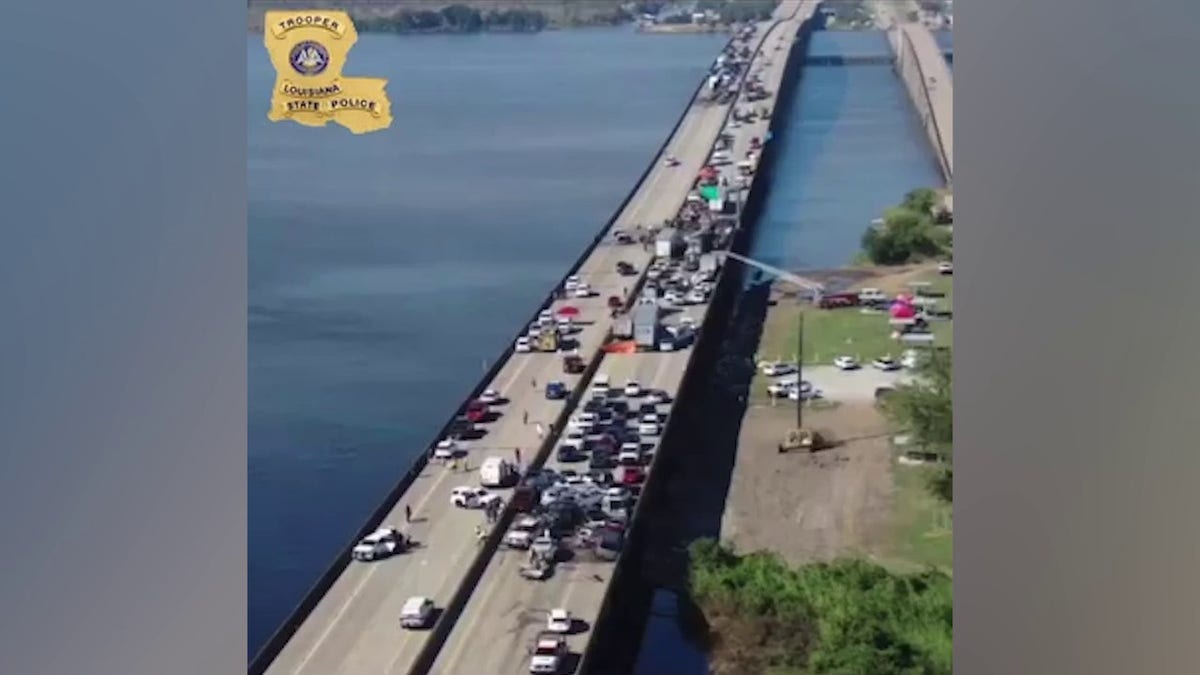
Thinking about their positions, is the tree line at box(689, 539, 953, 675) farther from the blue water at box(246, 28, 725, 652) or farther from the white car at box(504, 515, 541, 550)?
the blue water at box(246, 28, 725, 652)

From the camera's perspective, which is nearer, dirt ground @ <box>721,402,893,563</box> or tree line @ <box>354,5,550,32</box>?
dirt ground @ <box>721,402,893,563</box>

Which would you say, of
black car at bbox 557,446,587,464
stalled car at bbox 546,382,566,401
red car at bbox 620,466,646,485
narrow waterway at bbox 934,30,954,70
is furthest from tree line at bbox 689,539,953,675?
narrow waterway at bbox 934,30,954,70

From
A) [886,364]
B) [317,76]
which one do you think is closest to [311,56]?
[317,76]

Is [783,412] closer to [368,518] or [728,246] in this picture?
[728,246]

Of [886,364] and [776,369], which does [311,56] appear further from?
[886,364]

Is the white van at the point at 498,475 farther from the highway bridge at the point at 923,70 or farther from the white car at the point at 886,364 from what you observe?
the highway bridge at the point at 923,70

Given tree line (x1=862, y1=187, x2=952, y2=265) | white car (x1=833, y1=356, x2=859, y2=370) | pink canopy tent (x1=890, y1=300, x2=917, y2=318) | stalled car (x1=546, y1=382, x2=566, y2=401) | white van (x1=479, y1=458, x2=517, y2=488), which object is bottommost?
white van (x1=479, y1=458, x2=517, y2=488)

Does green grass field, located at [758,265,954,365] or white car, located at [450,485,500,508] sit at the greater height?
green grass field, located at [758,265,954,365]
